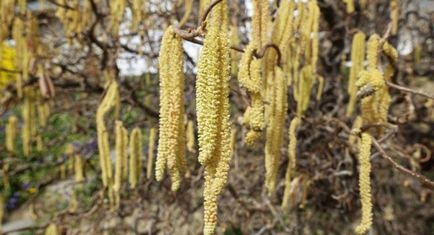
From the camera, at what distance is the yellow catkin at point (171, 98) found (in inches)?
40.4

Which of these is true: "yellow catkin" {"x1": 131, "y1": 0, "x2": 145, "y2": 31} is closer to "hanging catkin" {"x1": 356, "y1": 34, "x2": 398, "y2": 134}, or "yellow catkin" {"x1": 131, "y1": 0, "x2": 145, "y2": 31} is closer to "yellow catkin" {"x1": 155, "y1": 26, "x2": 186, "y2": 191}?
"hanging catkin" {"x1": 356, "y1": 34, "x2": 398, "y2": 134}

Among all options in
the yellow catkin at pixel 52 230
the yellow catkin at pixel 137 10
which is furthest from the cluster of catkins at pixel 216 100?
the yellow catkin at pixel 52 230

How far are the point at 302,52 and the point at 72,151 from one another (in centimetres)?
189

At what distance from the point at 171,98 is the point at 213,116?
0.57 feet

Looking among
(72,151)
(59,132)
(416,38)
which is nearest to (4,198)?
(59,132)

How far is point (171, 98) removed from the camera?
1036 millimetres

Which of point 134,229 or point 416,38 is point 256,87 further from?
point 416,38

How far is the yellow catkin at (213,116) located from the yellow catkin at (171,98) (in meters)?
0.11

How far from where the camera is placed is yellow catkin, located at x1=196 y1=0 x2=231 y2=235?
88 centimetres

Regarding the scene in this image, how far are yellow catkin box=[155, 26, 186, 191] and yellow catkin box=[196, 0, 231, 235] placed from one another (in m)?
0.11

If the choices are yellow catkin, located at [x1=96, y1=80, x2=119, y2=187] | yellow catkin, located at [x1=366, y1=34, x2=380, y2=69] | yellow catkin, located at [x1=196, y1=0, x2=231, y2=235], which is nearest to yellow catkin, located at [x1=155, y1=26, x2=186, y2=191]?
yellow catkin, located at [x1=196, y1=0, x2=231, y2=235]

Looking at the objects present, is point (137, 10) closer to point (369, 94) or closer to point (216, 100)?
point (369, 94)

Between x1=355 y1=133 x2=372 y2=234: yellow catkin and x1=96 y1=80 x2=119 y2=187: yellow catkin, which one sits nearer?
x1=355 y1=133 x2=372 y2=234: yellow catkin

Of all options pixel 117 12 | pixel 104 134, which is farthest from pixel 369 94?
pixel 117 12
